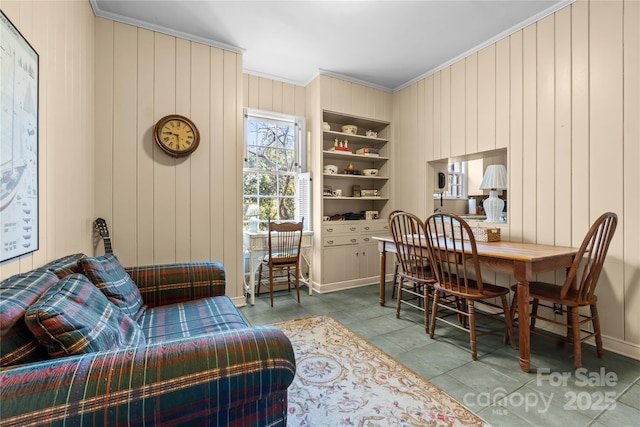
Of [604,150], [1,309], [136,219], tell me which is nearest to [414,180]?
[604,150]

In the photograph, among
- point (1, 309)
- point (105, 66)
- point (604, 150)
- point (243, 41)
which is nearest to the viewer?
point (1, 309)

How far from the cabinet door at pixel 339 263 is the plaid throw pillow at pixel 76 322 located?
261 centimetres

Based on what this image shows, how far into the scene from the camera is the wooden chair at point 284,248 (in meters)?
3.22

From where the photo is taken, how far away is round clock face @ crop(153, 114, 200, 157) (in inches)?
108

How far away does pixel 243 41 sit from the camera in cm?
300

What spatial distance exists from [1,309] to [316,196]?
122 inches

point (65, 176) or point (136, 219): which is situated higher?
point (65, 176)

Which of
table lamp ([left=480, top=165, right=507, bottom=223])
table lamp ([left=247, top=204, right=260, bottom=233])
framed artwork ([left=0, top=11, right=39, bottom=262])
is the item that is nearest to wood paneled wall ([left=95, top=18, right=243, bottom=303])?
table lamp ([left=247, top=204, right=260, bottom=233])

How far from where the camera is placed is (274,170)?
385cm

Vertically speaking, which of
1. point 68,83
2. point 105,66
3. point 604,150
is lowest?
point 604,150

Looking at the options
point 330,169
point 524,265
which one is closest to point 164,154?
point 330,169

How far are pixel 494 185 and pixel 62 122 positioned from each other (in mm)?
3450

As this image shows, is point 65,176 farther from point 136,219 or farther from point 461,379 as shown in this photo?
point 461,379

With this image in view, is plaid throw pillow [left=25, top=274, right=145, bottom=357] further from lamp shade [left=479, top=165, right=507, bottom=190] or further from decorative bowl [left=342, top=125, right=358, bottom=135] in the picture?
decorative bowl [left=342, top=125, right=358, bottom=135]
